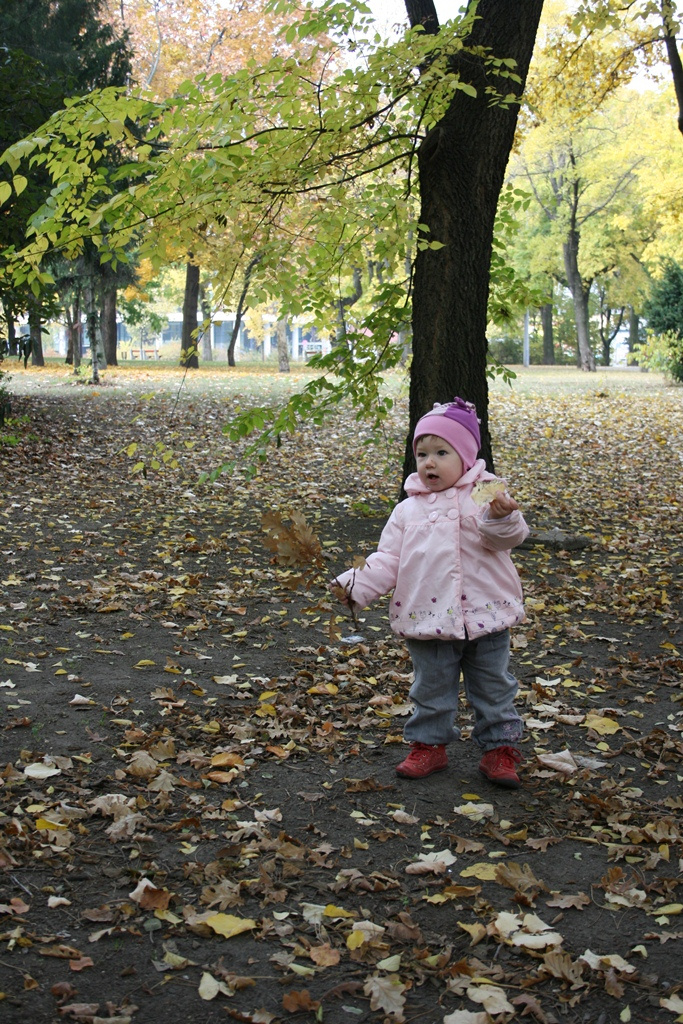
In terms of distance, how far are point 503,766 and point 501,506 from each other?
45.9 inches

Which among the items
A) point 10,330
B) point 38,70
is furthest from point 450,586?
point 38,70

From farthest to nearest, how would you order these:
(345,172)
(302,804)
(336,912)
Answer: (345,172) → (302,804) → (336,912)

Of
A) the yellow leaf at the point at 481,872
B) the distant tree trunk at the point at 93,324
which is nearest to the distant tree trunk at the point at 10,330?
the distant tree trunk at the point at 93,324

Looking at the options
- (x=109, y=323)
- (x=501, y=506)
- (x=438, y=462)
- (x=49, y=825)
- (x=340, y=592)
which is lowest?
(x=49, y=825)

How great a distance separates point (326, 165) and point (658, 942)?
5.68m

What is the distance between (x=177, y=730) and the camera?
457 centimetres

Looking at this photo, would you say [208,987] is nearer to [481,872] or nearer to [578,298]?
[481,872]

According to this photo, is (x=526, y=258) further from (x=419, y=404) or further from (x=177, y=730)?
(x=177, y=730)

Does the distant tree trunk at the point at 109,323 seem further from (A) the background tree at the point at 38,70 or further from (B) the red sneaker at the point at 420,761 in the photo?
(B) the red sneaker at the point at 420,761

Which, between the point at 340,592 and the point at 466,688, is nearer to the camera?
the point at 340,592

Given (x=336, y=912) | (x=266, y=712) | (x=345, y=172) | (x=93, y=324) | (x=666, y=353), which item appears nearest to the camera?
(x=336, y=912)

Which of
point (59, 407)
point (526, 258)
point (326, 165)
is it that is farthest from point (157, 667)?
point (526, 258)

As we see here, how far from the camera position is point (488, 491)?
371 cm

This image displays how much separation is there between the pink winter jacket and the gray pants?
0.11 meters
